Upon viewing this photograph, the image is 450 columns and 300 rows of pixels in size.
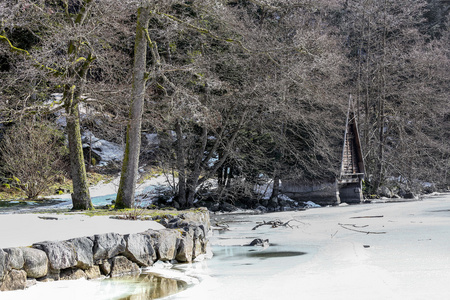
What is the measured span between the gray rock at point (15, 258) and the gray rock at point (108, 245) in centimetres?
112

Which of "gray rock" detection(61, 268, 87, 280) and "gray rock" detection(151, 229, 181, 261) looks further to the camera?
"gray rock" detection(151, 229, 181, 261)

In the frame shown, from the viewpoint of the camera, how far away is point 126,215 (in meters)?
8.51

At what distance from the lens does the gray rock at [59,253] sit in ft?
16.7

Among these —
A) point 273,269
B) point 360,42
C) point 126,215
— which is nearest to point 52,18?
point 126,215

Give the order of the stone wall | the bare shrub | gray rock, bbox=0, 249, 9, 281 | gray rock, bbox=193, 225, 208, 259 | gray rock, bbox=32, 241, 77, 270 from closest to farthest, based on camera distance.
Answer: gray rock, bbox=0, 249, 9, 281, gray rock, bbox=32, 241, 77, 270, gray rock, bbox=193, 225, 208, 259, the bare shrub, the stone wall

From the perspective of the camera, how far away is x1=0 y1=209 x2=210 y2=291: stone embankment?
4.69 metres

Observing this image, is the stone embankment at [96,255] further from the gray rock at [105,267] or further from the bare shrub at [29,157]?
the bare shrub at [29,157]

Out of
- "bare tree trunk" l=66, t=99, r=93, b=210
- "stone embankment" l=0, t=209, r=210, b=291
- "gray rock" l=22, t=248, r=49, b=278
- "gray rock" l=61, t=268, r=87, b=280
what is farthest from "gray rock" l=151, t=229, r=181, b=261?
"bare tree trunk" l=66, t=99, r=93, b=210

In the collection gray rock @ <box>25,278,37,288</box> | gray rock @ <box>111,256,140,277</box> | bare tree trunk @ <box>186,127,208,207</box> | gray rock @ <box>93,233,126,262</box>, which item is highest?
bare tree trunk @ <box>186,127,208,207</box>

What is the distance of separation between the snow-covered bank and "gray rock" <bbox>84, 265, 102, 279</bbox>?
1267mm

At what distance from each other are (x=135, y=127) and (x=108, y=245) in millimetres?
6127

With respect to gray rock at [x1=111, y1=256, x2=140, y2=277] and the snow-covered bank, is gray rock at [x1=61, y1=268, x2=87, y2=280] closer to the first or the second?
gray rock at [x1=111, y1=256, x2=140, y2=277]

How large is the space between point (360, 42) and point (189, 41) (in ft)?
39.9

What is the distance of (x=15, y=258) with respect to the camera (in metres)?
4.64
